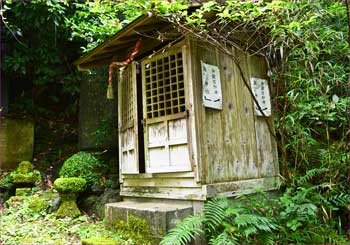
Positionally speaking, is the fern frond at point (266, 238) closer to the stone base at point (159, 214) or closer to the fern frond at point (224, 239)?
the fern frond at point (224, 239)

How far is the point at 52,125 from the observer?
10.3 meters

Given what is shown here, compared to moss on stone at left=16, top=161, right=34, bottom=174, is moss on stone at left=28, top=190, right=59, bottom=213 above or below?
below

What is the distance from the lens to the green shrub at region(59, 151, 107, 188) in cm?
658

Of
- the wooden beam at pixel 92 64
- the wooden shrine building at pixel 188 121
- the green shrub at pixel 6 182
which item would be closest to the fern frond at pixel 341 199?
the wooden shrine building at pixel 188 121

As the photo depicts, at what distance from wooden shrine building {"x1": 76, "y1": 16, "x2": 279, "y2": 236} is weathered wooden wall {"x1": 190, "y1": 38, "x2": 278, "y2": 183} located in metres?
0.02

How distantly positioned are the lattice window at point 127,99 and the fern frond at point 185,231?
2214mm

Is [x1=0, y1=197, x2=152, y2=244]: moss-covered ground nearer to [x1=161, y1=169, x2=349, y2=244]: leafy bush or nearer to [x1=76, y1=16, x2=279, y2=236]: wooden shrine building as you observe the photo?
[x1=76, y1=16, x2=279, y2=236]: wooden shrine building

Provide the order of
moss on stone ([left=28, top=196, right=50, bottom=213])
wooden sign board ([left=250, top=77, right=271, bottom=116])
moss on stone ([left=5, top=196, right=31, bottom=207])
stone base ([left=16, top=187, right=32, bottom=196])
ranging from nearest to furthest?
1. wooden sign board ([left=250, top=77, right=271, bottom=116])
2. moss on stone ([left=28, top=196, right=50, bottom=213])
3. moss on stone ([left=5, top=196, right=31, bottom=207])
4. stone base ([left=16, top=187, right=32, bottom=196])

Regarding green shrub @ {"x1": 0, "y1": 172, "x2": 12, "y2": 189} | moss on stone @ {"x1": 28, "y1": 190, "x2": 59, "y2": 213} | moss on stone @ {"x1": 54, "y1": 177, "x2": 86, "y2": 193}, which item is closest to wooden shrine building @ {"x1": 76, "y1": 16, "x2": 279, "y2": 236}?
moss on stone @ {"x1": 54, "y1": 177, "x2": 86, "y2": 193}

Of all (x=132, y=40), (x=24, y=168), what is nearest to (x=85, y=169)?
(x=24, y=168)

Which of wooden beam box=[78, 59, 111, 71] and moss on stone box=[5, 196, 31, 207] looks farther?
wooden beam box=[78, 59, 111, 71]

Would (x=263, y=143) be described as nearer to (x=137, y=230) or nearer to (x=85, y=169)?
(x=137, y=230)

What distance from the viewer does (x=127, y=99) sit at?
605 centimetres

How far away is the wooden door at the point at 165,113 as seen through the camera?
4.82m
